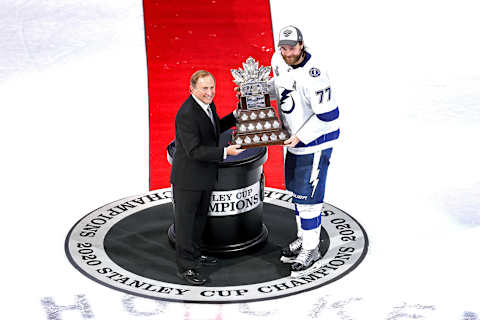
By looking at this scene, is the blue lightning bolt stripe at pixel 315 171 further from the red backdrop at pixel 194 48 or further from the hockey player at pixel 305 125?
the red backdrop at pixel 194 48

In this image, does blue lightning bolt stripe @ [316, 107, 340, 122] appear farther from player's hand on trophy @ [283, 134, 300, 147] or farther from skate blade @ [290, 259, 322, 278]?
skate blade @ [290, 259, 322, 278]

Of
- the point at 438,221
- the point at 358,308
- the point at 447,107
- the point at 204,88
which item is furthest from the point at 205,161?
the point at 447,107

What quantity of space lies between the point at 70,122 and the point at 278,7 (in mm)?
3347

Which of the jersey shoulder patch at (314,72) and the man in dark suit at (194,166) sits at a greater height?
the jersey shoulder patch at (314,72)

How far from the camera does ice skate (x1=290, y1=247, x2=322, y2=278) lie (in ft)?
16.1

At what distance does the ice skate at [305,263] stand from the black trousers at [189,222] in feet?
2.23

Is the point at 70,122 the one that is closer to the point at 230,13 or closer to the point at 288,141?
the point at 230,13

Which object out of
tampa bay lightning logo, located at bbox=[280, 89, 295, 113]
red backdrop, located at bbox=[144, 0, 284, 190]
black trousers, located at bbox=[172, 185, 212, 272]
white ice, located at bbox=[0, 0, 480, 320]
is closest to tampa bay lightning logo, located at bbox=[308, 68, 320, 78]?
tampa bay lightning logo, located at bbox=[280, 89, 295, 113]

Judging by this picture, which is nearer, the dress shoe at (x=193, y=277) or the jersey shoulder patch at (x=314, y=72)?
the jersey shoulder patch at (x=314, y=72)

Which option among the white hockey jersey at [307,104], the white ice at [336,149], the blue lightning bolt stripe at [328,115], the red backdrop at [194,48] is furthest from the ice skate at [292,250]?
the red backdrop at [194,48]

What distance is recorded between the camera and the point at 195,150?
457 cm

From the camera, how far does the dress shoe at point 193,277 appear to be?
480cm

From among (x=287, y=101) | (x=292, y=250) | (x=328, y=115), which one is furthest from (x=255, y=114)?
(x=292, y=250)

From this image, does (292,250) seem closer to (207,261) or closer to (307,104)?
(207,261)
